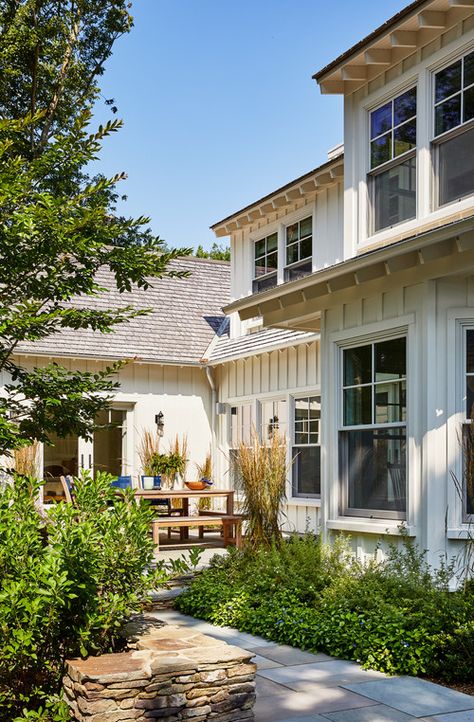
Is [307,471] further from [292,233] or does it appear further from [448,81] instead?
[448,81]

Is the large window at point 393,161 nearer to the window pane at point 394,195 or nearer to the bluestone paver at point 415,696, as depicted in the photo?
the window pane at point 394,195

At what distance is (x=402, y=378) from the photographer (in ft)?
Answer: 23.3

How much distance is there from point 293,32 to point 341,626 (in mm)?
11545

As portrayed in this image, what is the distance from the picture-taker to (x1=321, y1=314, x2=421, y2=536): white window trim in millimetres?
6785

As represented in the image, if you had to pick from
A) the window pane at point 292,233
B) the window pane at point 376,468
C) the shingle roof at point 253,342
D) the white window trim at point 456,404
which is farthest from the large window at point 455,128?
the window pane at point 292,233

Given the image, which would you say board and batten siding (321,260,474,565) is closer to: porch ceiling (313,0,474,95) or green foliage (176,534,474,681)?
green foliage (176,534,474,681)

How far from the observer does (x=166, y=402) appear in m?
15.1

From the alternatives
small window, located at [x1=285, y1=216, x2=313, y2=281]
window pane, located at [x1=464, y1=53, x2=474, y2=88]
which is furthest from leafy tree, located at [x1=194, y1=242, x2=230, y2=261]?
window pane, located at [x1=464, y1=53, x2=474, y2=88]

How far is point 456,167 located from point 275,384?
6.71 metres

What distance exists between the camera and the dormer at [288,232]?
11.8 metres

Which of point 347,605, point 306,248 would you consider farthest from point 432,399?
point 306,248

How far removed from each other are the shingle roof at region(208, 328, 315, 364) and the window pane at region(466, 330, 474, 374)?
17.6ft

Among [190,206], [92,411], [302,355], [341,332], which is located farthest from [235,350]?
[190,206]

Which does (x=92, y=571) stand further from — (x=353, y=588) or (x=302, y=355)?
(x=302, y=355)
